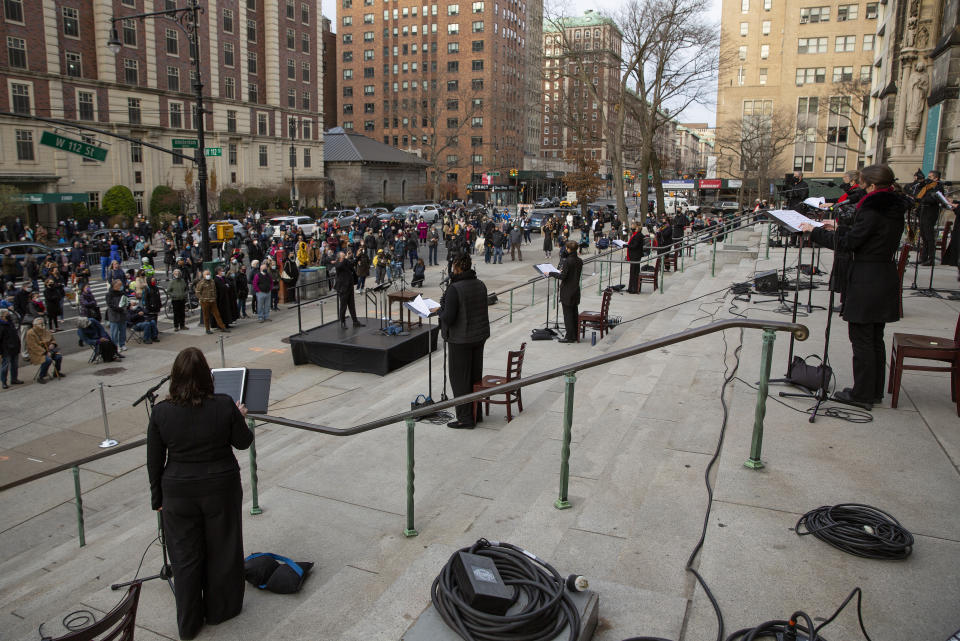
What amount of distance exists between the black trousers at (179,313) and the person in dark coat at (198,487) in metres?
17.2

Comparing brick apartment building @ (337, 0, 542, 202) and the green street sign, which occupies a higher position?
brick apartment building @ (337, 0, 542, 202)

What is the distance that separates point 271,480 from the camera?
825 centimetres

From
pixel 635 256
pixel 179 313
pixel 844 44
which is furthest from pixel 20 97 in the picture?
pixel 844 44

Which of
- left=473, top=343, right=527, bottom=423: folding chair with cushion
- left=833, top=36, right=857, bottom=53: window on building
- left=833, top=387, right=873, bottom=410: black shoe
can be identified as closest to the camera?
left=833, top=387, right=873, bottom=410: black shoe

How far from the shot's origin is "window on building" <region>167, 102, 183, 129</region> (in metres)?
58.6

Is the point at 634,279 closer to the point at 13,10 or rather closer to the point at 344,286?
the point at 344,286

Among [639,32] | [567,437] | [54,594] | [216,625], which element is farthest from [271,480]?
[639,32]

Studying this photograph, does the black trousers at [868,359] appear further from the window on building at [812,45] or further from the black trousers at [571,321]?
the window on building at [812,45]

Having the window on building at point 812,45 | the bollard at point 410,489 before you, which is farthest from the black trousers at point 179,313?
the window on building at point 812,45

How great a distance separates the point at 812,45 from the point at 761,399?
87043mm

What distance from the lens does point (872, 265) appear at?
6133mm

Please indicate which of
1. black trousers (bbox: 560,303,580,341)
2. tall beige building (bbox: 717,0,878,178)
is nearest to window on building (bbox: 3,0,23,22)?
black trousers (bbox: 560,303,580,341)

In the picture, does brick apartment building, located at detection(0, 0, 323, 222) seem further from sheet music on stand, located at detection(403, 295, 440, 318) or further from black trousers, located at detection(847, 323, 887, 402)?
black trousers, located at detection(847, 323, 887, 402)

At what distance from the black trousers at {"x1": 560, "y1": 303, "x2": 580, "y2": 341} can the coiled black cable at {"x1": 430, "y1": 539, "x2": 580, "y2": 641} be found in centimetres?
981
